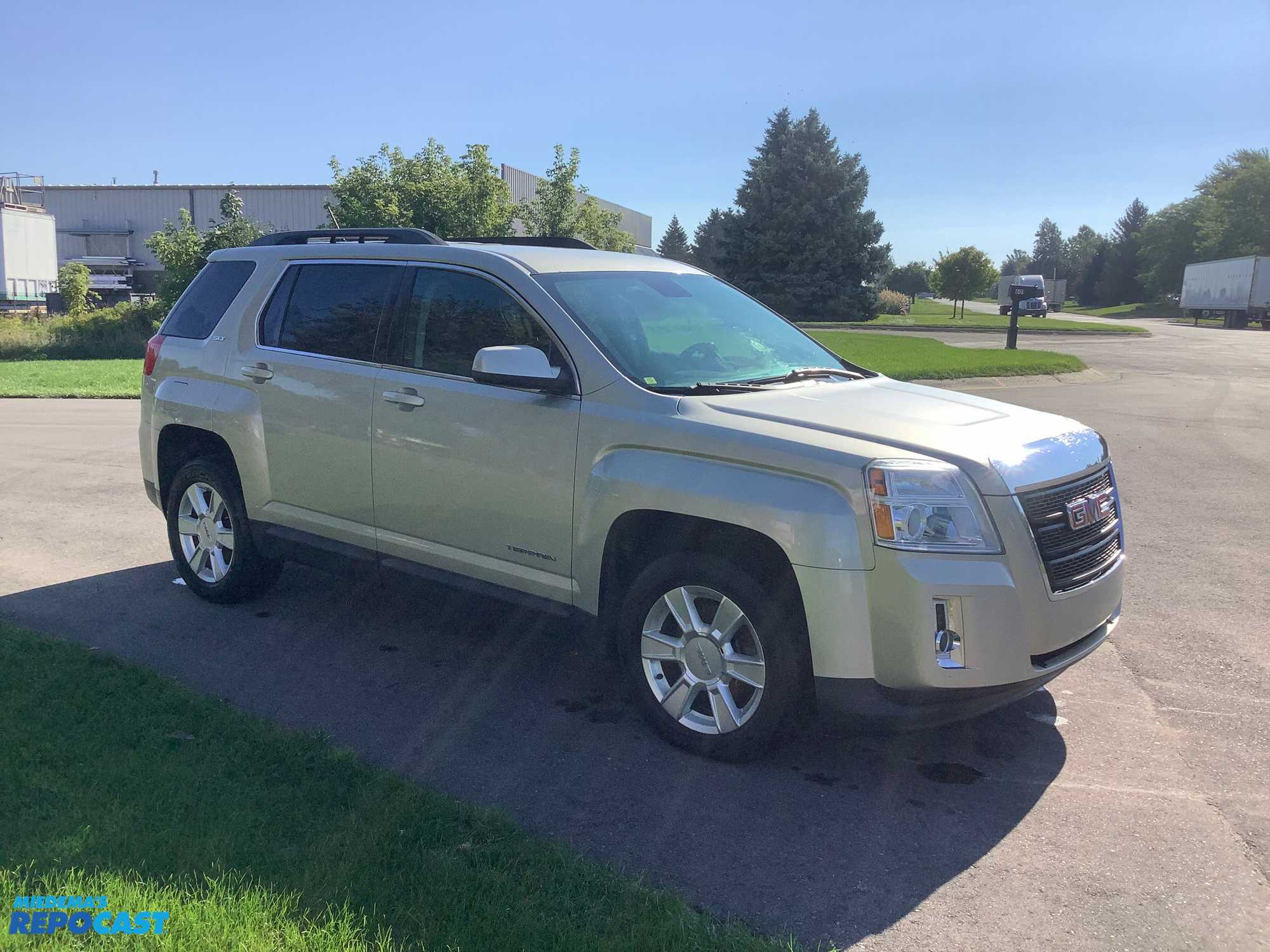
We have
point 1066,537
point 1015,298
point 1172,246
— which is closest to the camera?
point 1066,537

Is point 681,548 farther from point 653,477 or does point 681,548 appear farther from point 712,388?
point 712,388

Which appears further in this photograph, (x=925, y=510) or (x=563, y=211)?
(x=563, y=211)

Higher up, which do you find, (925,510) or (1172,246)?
(1172,246)

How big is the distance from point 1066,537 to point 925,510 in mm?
686

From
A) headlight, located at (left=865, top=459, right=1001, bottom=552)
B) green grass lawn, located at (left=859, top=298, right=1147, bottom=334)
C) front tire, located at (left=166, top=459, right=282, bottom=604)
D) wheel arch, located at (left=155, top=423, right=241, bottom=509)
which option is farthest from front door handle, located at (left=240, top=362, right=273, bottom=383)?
green grass lawn, located at (left=859, top=298, right=1147, bottom=334)

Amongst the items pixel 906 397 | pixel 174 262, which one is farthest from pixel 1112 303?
pixel 906 397

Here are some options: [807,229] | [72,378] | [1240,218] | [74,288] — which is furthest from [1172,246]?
[72,378]

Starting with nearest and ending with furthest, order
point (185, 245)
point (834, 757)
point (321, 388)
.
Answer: point (834, 757)
point (321, 388)
point (185, 245)

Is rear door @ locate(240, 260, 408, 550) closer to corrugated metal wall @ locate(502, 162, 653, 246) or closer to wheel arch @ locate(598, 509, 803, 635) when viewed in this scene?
wheel arch @ locate(598, 509, 803, 635)

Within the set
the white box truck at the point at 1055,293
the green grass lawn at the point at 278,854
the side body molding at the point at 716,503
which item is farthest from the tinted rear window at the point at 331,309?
the white box truck at the point at 1055,293

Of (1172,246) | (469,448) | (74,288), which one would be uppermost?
(1172,246)

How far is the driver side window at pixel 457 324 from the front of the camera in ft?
15.8

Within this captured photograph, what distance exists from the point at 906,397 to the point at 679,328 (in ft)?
3.64

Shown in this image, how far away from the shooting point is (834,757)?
14.2ft
